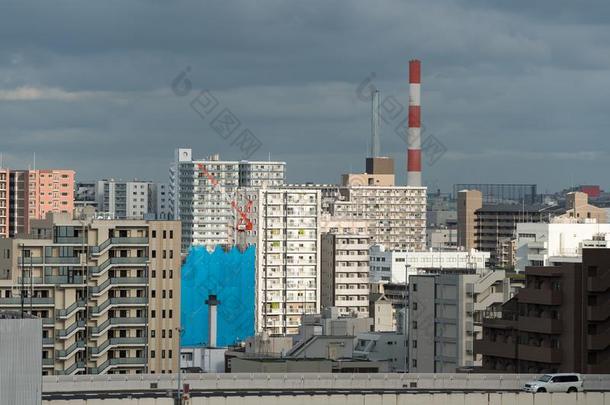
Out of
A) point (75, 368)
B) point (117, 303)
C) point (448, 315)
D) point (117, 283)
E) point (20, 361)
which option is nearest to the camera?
point (20, 361)

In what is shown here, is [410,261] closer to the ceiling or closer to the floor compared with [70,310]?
closer to the ceiling

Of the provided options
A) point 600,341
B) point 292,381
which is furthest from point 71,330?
point 292,381

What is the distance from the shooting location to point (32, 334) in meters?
37.0

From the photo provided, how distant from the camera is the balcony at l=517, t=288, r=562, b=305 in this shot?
230 ft

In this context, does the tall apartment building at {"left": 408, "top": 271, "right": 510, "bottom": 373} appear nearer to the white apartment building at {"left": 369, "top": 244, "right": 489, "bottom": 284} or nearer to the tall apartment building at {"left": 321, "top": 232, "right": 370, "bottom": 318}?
the tall apartment building at {"left": 321, "top": 232, "right": 370, "bottom": 318}

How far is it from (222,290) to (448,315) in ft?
172

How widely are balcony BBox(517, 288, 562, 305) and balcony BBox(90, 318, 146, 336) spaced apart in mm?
21342

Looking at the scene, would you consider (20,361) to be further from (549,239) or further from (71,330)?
(549,239)

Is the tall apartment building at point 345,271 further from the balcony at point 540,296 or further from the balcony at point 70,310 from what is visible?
the balcony at point 540,296

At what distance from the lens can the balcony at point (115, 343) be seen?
276 ft

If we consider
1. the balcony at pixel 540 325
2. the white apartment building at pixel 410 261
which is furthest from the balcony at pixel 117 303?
the white apartment building at pixel 410 261

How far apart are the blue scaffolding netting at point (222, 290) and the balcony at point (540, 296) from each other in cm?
5782

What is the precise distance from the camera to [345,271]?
160000mm

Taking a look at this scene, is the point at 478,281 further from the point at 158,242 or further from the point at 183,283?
the point at 183,283
